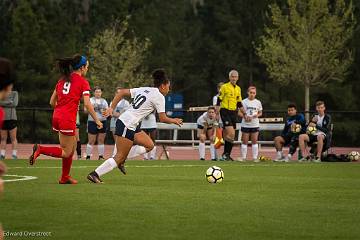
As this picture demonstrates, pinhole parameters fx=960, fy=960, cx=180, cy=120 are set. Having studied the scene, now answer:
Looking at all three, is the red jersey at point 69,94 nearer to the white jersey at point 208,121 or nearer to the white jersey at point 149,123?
the white jersey at point 149,123

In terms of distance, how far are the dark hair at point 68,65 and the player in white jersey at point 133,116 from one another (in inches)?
34.6

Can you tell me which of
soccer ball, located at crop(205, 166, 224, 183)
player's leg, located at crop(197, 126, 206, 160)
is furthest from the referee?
soccer ball, located at crop(205, 166, 224, 183)

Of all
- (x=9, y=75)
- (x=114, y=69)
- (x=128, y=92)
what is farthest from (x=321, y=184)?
(x=114, y=69)

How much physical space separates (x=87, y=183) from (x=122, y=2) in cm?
5494

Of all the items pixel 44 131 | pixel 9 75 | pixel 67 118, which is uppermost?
pixel 9 75

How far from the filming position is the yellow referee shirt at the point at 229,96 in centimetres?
2711

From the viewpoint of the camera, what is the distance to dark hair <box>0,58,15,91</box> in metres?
6.33

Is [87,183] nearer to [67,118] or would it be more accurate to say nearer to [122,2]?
[67,118]

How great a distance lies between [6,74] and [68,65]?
29.7 feet

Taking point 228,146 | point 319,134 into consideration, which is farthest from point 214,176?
point 319,134

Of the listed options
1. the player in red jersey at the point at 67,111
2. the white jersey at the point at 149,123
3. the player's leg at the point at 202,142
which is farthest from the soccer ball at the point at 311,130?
the player in red jersey at the point at 67,111

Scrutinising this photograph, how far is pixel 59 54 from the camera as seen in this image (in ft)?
204

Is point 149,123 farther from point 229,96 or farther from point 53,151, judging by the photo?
point 53,151

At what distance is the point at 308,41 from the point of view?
5303cm
